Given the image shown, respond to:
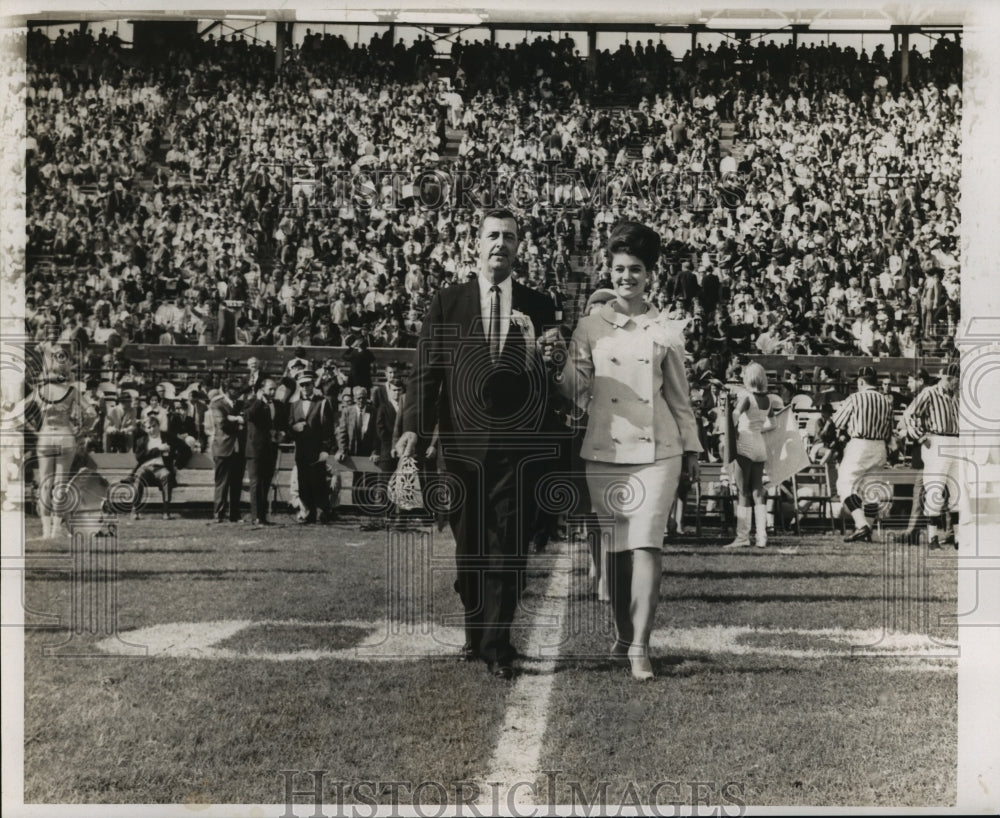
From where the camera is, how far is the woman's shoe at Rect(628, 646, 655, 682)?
5.04 metres

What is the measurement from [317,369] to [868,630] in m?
2.87

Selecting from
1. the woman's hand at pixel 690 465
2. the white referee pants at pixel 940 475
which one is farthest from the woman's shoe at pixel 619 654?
the white referee pants at pixel 940 475

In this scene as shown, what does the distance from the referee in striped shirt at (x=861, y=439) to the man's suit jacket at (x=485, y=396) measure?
4.87 feet

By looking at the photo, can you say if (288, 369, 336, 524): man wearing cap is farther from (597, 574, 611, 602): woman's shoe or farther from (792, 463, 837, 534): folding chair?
(792, 463, 837, 534): folding chair

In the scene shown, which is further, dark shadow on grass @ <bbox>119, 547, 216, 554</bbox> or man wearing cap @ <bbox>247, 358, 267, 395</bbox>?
man wearing cap @ <bbox>247, 358, 267, 395</bbox>

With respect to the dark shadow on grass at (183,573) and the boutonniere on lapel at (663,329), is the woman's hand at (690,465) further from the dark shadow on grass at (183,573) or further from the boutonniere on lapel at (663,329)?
the dark shadow on grass at (183,573)

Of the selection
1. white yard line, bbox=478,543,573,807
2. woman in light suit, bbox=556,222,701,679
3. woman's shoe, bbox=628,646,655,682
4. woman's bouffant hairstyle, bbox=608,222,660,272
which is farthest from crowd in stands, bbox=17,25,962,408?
woman's shoe, bbox=628,646,655,682

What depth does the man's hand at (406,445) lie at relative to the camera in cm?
514

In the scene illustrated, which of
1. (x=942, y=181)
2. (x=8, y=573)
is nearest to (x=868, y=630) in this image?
(x=942, y=181)

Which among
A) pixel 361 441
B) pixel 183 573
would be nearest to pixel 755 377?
pixel 361 441

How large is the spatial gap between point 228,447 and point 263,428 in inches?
7.8

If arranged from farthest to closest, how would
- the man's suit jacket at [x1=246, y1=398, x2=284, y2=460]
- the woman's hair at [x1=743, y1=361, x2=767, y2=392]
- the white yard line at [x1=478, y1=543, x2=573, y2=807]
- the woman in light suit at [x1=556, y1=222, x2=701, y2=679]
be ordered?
the man's suit jacket at [x1=246, y1=398, x2=284, y2=460] < the woman's hair at [x1=743, y1=361, x2=767, y2=392] < the woman in light suit at [x1=556, y1=222, x2=701, y2=679] < the white yard line at [x1=478, y1=543, x2=573, y2=807]

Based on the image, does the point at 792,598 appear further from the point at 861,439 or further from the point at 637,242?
the point at 637,242

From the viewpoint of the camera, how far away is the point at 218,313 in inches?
214
